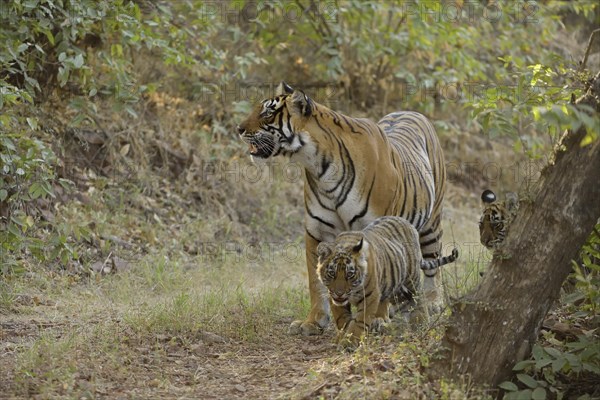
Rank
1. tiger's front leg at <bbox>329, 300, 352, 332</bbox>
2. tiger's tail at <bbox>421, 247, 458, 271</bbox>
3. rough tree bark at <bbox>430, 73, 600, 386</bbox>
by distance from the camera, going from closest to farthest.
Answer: rough tree bark at <bbox>430, 73, 600, 386</bbox>, tiger's front leg at <bbox>329, 300, 352, 332</bbox>, tiger's tail at <bbox>421, 247, 458, 271</bbox>

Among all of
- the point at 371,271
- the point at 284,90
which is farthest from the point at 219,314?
the point at 284,90

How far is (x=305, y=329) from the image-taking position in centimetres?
658

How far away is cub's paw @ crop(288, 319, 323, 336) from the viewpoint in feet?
21.6

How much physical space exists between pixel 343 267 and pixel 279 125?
1.44m

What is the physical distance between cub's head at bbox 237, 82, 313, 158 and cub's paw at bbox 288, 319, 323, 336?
1239mm

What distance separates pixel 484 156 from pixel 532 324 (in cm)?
978

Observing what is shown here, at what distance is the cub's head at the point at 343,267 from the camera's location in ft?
18.5

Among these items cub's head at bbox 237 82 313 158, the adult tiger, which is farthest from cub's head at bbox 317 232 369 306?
cub's head at bbox 237 82 313 158

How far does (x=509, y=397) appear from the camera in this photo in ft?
15.2

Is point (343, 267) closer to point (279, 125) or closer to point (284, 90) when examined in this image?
point (279, 125)

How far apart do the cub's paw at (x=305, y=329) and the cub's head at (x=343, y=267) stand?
827 millimetres

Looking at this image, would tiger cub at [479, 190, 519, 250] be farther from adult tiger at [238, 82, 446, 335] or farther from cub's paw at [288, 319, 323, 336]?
cub's paw at [288, 319, 323, 336]

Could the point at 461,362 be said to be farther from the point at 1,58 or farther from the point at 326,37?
the point at 326,37

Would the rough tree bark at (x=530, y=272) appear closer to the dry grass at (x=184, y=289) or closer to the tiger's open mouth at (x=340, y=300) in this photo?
the dry grass at (x=184, y=289)
